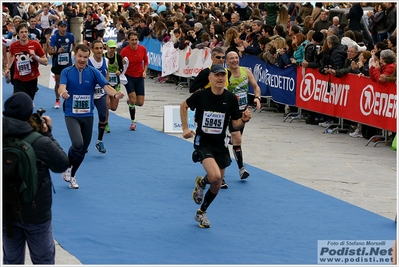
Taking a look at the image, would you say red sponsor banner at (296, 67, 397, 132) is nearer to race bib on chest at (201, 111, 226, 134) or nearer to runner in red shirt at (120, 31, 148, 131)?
runner in red shirt at (120, 31, 148, 131)

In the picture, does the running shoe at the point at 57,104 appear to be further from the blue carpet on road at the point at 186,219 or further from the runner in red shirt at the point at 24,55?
the blue carpet on road at the point at 186,219

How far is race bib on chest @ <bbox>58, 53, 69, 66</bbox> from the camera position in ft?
63.4

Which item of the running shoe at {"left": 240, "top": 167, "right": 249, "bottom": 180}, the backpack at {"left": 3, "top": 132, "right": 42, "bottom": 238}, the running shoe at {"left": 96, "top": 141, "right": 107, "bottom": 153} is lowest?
the running shoe at {"left": 96, "top": 141, "right": 107, "bottom": 153}

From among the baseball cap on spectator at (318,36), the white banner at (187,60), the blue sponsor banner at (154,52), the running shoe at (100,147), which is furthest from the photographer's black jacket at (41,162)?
the blue sponsor banner at (154,52)

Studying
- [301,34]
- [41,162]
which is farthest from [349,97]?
[41,162]

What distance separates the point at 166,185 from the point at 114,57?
182 inches

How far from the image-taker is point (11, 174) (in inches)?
272

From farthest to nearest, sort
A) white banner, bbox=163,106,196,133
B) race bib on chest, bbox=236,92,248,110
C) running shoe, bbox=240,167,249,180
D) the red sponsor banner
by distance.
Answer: white banner, bbox=163,106,196,133 → the red sponsor banner → running shoe, bbox=240,167,249,180 → race bib on chest, bbox=236,92,248,110

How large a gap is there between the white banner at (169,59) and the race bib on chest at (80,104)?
509 inches

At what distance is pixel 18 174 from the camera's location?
273 inches

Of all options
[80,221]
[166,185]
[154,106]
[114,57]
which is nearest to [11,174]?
[80,221]

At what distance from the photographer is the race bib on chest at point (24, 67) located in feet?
54.7

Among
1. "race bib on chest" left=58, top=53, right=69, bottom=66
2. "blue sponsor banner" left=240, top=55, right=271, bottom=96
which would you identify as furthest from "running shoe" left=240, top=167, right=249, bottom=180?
"race bib on chest" left=58, top=53, right=69, bottom=66

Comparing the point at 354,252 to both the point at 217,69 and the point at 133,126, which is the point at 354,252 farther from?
the point at 133,126
